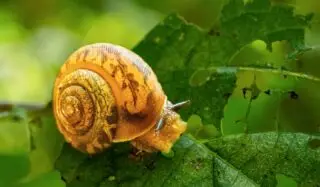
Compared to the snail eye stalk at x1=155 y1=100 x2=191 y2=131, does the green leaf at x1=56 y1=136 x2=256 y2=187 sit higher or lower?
lower

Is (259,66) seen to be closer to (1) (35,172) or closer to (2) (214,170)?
(2) (214,170)

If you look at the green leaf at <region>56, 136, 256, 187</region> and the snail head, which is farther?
the snail head

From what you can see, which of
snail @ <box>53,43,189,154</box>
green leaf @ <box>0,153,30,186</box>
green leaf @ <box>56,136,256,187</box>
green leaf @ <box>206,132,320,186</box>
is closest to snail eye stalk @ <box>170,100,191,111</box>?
snail @ <box>53,43,189,154</box>

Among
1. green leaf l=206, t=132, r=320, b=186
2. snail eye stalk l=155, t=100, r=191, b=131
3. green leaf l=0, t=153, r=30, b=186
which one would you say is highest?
green leaf l=206, t=132, r=320, b=186

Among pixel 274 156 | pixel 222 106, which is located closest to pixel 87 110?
pixel 222 106

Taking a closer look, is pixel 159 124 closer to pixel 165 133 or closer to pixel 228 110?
pixel 165 133

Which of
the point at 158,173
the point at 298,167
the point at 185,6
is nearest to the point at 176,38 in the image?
the point at 158,173

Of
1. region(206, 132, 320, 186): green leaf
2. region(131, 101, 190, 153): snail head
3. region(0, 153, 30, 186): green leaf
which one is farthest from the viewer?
region(0, 153, 30, 186): green leaf

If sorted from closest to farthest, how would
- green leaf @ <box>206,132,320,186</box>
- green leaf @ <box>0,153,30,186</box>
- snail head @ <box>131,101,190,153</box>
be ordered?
green leaf @ <box>206,132,320,186</box> → snail head @ <box>131,101,190,153</box> → green leaf @ <box>0,153,30,186</box>

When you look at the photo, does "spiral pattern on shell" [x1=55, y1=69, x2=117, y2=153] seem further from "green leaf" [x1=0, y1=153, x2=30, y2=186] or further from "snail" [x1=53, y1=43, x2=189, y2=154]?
"green leaf" [x1=0, y1=153, x2=30, y2=186]
